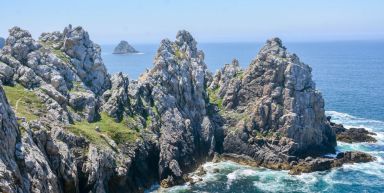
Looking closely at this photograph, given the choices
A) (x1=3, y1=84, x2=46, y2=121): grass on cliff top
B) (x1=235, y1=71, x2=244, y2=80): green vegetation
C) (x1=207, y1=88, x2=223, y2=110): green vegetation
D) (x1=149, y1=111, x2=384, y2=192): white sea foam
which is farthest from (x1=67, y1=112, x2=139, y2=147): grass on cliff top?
(x1=235, y1=71, x2=244, y2=80): green vegetation

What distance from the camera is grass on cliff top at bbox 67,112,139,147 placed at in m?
81.2

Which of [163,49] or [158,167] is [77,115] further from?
[163,49]

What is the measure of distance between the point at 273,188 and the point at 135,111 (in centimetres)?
3355

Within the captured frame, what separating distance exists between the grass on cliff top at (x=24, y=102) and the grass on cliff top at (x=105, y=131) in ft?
21.9

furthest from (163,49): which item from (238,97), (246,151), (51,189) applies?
(51,189)

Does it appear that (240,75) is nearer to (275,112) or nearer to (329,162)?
(275,112)

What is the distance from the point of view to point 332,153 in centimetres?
11275

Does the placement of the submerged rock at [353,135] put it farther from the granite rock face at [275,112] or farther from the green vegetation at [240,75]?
the green vegetation at [240,75]

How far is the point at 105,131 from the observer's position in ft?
300

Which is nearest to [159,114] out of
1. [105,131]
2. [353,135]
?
[105,131]

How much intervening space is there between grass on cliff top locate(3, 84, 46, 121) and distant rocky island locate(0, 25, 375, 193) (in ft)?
0.86

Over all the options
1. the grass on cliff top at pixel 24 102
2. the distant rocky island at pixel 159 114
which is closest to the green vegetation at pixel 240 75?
the distant rocky island at pixel 159 114

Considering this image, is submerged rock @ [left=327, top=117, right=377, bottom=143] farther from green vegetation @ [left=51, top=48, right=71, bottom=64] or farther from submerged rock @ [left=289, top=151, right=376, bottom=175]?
green vegetation @ [left=51, top=48, right=71, bottom=64]

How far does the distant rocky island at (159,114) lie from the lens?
7919cm
